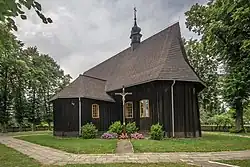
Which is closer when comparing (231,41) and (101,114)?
(231,41)

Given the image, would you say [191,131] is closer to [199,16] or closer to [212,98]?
[199,16]

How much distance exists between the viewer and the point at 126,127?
1772 centimetres

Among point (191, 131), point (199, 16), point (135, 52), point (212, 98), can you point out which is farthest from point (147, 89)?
point (212, 98)

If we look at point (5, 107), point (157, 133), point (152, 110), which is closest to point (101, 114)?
point (152, 110)

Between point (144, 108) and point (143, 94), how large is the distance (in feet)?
2.98

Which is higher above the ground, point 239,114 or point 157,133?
point 239,114

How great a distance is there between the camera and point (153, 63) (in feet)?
61.2

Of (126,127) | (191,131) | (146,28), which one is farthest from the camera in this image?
(146,28)

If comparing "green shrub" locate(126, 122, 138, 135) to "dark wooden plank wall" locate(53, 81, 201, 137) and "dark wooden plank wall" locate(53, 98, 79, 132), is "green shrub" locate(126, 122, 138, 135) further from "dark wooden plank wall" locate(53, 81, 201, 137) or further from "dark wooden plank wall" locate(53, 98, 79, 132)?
"dark wooden plank wall" locate(53, 98, 79, 132)

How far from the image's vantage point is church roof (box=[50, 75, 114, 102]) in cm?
1961

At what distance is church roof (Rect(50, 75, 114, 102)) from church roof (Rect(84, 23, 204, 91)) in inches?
30.0

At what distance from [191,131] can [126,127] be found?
399 cm

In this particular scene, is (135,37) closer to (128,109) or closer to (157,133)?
(128,109)

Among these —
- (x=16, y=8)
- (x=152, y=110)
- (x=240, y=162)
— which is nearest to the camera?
A: (x=16, y=8)
